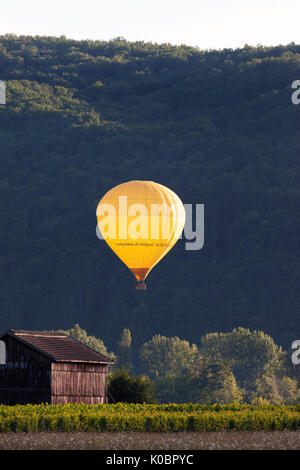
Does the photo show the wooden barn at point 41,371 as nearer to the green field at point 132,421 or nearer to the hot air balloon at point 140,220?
the hot air balloon at point 140,220

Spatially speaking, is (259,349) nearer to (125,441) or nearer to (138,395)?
(138,395)

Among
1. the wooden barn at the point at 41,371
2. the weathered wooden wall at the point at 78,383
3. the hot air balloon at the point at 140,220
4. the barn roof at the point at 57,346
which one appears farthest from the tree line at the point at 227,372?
the hot air balloon at the point at 140,220

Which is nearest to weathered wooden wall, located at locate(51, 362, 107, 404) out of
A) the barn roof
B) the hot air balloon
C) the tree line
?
the barn roof

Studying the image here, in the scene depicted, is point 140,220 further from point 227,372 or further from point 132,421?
point 227,372

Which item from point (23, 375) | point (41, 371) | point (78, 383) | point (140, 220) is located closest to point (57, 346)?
point (78, 383)
